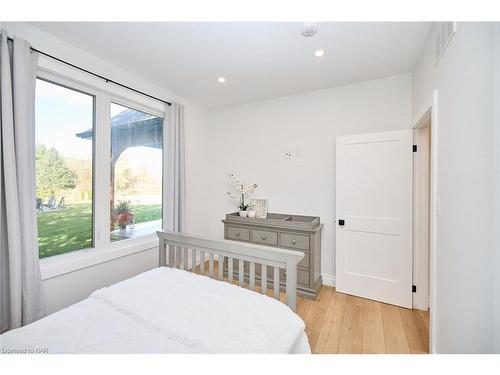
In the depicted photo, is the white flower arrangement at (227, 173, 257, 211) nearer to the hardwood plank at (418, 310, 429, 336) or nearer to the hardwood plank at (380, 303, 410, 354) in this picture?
the hardwood plank at (380, 303, 410, 354)

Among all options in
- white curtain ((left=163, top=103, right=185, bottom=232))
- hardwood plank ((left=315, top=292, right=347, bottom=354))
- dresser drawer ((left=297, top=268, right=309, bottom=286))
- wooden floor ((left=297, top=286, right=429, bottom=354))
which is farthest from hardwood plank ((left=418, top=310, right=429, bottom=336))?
white curtain ((left=163, top=103, right=185, bottom=232))

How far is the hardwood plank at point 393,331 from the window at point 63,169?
2.92m

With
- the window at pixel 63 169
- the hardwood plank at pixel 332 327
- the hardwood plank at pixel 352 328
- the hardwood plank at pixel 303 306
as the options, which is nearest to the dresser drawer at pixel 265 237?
the hardwood plank at pixel 303 306

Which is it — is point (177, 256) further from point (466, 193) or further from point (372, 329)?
point (466, 193)

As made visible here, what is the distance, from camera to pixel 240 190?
3.47 metres

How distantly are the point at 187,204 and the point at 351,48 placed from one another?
9.06 ft

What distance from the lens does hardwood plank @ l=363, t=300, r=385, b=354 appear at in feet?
5.70

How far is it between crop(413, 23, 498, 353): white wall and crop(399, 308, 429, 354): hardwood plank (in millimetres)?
262

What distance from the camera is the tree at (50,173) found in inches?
74.2

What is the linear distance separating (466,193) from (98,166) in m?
2.94

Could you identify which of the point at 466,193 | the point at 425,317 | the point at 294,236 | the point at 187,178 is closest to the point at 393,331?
the point at 425,317

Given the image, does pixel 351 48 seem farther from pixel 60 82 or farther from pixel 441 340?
pixel 60 82

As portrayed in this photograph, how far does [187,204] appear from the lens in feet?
10.9
